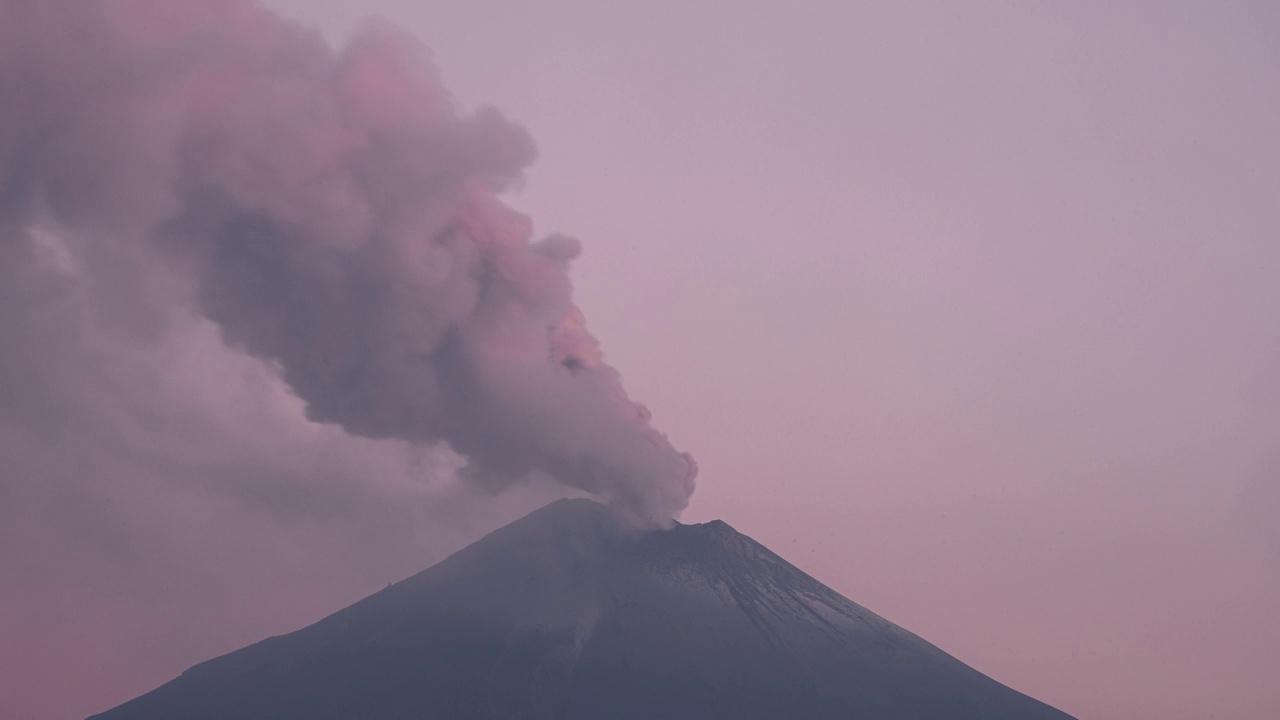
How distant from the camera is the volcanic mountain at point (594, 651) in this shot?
55.3m

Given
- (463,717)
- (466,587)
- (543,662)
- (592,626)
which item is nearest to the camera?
(463,717)

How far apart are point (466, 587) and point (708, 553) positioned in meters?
14.3

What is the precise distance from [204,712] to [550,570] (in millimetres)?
19243

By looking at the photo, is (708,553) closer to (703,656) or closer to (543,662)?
(703,656)

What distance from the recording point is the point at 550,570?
A: 216 feet

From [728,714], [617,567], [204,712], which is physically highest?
[617,567]

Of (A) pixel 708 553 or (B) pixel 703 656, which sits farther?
(A) pixel 708 553

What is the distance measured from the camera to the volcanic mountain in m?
55.3

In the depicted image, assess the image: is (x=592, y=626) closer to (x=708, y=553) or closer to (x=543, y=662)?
(x=543, y=662)

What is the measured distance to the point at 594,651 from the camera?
58.5 meters

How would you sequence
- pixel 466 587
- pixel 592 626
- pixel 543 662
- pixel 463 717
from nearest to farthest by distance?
1. pixel 463 717
2. pixel 543 662
3. pixel 592 626
4. pixel 466 587

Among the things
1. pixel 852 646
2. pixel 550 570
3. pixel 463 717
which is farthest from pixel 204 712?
pixel 852 646

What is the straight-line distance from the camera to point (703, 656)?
59219 mm

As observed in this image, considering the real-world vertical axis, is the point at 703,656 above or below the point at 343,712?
above
